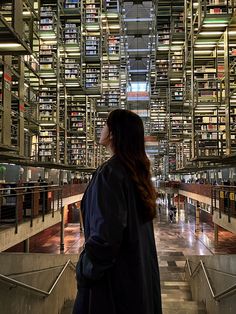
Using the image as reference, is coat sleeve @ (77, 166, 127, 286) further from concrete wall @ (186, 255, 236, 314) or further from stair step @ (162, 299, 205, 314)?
stair step @ (162, 299, 205, 314)

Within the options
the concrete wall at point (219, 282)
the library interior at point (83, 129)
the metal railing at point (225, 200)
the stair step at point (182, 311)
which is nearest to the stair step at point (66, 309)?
the library interior at point (83, 129)

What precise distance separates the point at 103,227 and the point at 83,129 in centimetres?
1307

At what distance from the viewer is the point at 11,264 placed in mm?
4672

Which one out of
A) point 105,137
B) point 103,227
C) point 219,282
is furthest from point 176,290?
point 103,227

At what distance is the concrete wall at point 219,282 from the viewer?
12.9 feet

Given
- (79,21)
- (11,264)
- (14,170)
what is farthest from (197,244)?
(11,264)

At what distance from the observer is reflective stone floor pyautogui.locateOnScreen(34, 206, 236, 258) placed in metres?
13.8

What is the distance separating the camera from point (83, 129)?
46.0ft

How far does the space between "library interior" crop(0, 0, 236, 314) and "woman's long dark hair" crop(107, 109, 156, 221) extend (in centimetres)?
9

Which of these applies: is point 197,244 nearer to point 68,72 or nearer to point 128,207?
point 68,72

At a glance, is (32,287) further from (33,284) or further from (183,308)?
(183,308)

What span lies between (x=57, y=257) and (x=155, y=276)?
6.19 m

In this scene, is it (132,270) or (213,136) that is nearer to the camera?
(132,270)

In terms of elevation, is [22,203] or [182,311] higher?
[22,203]
